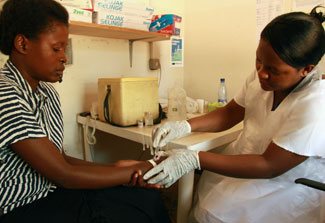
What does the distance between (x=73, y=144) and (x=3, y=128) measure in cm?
103

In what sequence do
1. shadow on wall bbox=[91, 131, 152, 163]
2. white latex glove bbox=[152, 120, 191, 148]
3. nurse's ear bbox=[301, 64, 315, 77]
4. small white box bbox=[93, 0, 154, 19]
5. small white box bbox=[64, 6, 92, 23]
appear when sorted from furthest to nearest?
shadow on wall bbox=[91, 131, 152, 163], small white box bbox=[93, 0, 154, 19], small white box bbox=[64, 6, 92, 23], white latex glove bbox=[152, 120, 191, 148], nurse's ear bbox=[301, 64, 315, 77]

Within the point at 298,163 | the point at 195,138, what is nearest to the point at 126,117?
the point at 195,138

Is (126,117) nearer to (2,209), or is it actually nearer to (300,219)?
(2,209)

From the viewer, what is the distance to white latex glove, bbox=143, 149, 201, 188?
3.02ft

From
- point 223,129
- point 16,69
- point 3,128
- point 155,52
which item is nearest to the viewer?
point 3,128

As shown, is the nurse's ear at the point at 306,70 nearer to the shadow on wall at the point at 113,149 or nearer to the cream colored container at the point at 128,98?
the cream colored container at the point at 128,98

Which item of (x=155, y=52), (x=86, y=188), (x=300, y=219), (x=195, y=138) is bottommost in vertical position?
(x=300, y=219)

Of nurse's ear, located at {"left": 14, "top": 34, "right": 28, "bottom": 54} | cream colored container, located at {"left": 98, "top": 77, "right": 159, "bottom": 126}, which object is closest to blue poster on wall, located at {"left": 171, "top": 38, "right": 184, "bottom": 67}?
cream colored container, located at {"left": 98, "top": 77, "right": 159, "bottom": 126}

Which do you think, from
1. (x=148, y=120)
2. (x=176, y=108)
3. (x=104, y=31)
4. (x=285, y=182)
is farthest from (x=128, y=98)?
(x=285, y=182)

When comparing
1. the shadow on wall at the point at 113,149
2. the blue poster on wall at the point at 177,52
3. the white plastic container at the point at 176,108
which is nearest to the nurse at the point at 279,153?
the white plastic container at the point at 176,108

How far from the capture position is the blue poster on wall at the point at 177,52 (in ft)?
7.45

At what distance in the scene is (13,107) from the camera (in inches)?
29.5

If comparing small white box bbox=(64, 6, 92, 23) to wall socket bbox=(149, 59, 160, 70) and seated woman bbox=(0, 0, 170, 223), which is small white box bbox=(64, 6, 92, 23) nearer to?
seated woman bbox=(0, 0, 170, 223)

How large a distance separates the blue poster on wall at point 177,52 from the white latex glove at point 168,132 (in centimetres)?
122
